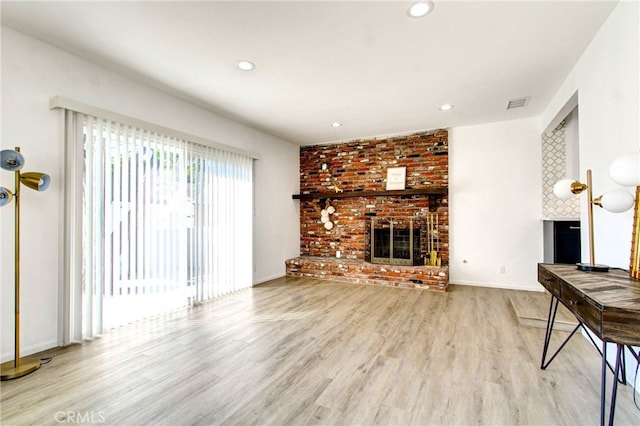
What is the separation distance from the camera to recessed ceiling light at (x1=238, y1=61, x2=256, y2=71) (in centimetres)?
280

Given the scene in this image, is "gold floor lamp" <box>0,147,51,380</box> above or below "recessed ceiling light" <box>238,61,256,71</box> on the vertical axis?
below

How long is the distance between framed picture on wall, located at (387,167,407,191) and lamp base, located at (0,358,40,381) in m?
4.90

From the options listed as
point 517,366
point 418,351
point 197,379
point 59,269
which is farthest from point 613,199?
point 59,269

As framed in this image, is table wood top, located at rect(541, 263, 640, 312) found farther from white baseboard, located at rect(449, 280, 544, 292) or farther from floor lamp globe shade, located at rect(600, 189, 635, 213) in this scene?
white baseboard, located at rect(449, 280, 544, 292)

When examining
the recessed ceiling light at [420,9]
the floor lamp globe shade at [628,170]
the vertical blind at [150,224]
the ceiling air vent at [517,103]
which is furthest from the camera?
the ceiling air vent at [517,103]

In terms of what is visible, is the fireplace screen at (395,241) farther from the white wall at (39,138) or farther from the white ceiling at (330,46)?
the white wall at (39,138)

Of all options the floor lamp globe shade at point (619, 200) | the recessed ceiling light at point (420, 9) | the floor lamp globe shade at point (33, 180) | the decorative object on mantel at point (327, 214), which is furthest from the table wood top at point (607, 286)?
the decorative object on mantel at point (327, 214)

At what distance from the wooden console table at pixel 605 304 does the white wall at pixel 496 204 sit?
2788mm

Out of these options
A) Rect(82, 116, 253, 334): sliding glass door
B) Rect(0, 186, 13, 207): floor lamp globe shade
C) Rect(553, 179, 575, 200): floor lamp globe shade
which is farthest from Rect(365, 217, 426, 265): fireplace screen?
Rect(0, 186, 13, 207): floor lamp globe shade

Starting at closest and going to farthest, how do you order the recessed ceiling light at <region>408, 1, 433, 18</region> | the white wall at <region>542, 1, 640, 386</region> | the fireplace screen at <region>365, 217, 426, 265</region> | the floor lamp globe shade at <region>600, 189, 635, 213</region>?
1. the floor lamp globe shade at <region>600, 189, 635, 213</region>
2. the white wall at <region>542, 1, 640, 386</region>
3. the recessed ceiling light at <region>408, 1, 433, 18</region>
4. the fireplace screen at <region>365, 217, 426, 265</region>

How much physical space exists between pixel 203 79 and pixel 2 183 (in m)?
1.90

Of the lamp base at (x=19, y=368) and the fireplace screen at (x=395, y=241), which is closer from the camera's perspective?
the lamp base at (x=19, y=368)

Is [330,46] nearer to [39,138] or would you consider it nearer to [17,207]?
[39,138]

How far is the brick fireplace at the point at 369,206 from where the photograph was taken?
196 inches
